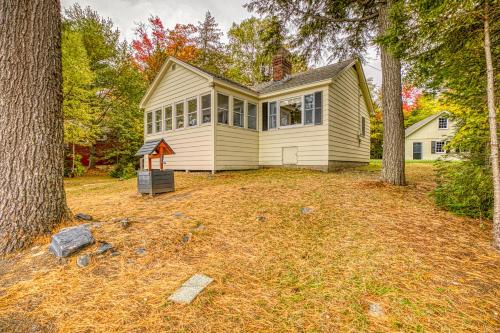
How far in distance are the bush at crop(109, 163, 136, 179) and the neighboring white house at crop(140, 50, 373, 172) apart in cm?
344

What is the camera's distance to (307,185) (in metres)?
5.61

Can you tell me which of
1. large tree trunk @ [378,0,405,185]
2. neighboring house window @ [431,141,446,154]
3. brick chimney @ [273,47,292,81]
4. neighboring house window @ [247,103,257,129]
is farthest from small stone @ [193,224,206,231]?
neighboring house window @ [431,141,446,154]

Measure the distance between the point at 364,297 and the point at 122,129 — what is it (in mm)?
17309

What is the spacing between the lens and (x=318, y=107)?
30.1 feet

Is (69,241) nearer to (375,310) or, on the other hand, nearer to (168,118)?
(375,310)

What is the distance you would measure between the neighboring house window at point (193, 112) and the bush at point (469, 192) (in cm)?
855

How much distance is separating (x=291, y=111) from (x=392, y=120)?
4.96 m

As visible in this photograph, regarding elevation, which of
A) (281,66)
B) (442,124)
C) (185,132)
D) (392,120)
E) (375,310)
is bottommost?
(375,310)

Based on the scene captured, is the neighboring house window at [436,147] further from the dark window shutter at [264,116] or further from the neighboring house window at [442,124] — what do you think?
the dark window shutter at [264,116]

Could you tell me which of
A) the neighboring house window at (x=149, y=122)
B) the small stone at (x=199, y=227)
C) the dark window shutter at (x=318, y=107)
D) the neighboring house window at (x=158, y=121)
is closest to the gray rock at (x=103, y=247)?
the small stone at (x=199, y=227)

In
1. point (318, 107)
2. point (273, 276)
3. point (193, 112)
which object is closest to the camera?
point (273, 276)

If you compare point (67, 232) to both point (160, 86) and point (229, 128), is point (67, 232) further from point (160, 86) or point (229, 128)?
point (160, 86)

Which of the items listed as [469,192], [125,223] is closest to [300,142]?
[469,192]

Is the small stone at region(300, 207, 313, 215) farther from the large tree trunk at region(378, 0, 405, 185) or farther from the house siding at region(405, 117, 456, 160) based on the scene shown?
the house siding at region(405, 117, 456, 160)
